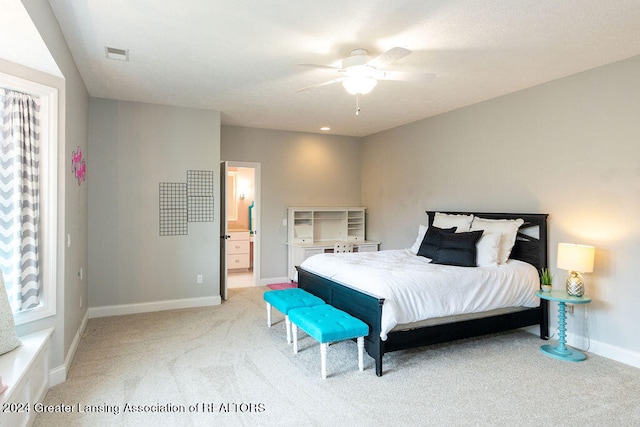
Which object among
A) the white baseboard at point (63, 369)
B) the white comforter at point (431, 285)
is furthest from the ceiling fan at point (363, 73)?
the white baseboard at point (63, 369)

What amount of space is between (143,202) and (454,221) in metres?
3.98

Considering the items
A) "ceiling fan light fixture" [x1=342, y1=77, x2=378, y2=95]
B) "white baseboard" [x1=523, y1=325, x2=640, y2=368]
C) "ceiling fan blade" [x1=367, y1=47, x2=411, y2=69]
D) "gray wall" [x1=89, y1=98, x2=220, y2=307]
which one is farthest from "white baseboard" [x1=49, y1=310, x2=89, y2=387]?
"white baseboard" [x1=523, y1=325, x2=640, y2=368]

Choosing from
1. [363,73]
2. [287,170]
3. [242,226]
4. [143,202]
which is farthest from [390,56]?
[242,226]

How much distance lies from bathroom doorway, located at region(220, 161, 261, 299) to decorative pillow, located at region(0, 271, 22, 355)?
4014 mm

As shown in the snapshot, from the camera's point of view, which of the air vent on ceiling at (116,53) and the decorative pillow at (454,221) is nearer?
the air vent on ceiling at (116,53)

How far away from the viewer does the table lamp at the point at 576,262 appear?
132 inches

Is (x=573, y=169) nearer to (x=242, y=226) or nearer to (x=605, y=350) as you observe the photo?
(x=605, y=350)

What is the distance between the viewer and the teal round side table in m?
3.39

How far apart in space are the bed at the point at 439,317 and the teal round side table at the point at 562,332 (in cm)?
33

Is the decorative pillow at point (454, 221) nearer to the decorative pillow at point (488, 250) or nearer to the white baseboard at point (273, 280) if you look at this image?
the decorative pillow at point (488, 250)

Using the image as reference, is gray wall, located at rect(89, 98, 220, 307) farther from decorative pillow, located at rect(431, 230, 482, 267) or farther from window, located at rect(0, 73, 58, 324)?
decorative pillow, located at rect(431, 230, 482, 267)

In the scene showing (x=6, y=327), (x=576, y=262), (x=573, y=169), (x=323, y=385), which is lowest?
(x=323, y=385)

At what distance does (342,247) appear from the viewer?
21.5ft

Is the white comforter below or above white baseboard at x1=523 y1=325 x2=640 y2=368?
above
